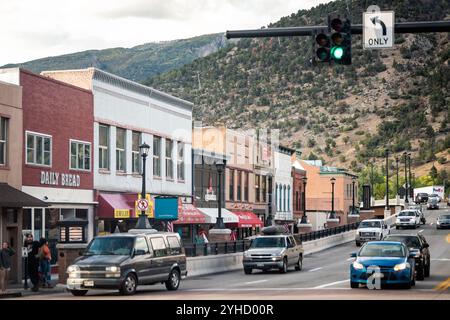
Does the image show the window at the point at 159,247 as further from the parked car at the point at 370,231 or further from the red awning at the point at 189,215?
the parked car at the point at 370,231

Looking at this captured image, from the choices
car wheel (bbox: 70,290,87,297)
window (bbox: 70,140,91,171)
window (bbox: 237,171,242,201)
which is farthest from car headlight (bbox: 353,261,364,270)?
window (bbox: 237,171,242,201)

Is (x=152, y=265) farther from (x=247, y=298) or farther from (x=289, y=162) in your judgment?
(x=289, y=162)

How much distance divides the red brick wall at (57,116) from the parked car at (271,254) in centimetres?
973

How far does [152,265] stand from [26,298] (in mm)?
4262

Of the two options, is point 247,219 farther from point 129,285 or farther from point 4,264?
point 129,285

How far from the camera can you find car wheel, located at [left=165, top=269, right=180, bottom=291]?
105 ft

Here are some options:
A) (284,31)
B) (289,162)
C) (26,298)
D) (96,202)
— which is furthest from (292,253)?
(289,162)

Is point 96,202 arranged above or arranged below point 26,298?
above

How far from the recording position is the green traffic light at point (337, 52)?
846 inches

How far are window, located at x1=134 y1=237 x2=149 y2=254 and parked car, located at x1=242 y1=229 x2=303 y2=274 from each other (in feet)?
42.0

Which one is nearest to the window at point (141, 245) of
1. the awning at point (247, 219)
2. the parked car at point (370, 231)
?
the parked car at point (370, 231)

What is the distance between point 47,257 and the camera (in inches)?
1336

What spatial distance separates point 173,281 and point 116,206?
17.1 meters

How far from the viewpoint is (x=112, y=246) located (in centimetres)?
3003
